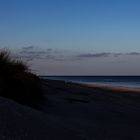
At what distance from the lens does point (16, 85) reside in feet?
38.2

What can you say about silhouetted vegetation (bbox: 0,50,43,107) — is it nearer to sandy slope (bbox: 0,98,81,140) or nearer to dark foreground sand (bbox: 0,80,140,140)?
dark foreground sand (bbox: 0,80,140,140)

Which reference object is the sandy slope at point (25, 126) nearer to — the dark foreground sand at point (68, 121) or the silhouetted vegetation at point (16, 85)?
the dark foreground sand at point (68, 121)

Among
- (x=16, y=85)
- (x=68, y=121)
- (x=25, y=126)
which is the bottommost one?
(x=68, y=121)

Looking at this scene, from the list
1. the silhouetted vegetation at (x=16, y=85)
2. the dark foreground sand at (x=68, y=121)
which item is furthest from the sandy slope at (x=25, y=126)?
the silhouetted vegetation at (x=16, y=85)

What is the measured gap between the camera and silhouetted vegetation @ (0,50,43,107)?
1096cm

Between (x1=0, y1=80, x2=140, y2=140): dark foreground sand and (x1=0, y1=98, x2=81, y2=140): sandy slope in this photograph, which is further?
(x1=0, y1=80, x2=140, y2=140): dark foreground sand

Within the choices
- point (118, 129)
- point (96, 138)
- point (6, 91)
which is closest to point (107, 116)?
point (118, 129)

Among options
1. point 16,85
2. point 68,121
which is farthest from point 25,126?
point 16,85

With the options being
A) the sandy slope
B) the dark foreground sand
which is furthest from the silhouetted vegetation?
the sandy slope

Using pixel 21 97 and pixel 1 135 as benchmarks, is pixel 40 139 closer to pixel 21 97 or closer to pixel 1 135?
pixel 1 135

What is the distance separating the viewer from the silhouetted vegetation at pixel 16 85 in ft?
36.0

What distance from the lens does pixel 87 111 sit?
12125 millimetres

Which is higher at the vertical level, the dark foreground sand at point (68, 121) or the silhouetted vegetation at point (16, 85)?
the silhouetted vegetation at point (16, 85)

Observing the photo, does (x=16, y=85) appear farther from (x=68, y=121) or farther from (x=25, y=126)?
(x=25, y=126)
